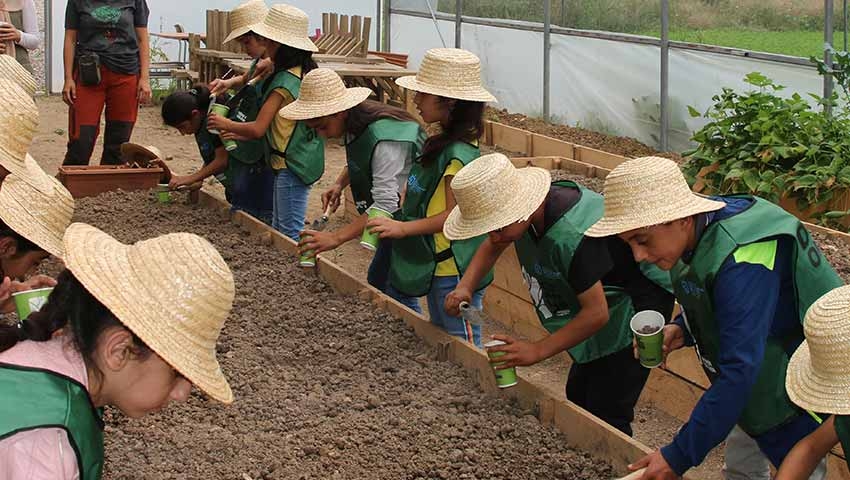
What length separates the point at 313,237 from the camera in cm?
481

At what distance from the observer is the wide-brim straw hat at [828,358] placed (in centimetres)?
232

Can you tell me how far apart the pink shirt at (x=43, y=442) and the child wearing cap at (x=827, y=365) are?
1442 mm

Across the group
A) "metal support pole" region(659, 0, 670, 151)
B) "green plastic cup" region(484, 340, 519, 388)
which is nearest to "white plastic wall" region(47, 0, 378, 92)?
"metal support pole" region(659, 0, 670, 151)

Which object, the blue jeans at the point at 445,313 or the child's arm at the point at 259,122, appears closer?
the blue jeans at the point at 445,313

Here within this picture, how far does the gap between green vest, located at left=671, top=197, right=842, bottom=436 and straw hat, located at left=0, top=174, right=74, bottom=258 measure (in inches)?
69.1

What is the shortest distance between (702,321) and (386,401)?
4.41ft

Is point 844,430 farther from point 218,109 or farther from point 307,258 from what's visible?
point 218,109

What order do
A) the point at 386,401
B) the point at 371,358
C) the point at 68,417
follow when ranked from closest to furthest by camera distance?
1. the point at 68,417
2. the point at 386,401
3. the point at 371,358

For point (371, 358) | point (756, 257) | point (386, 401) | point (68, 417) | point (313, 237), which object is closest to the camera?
point (68, 417)

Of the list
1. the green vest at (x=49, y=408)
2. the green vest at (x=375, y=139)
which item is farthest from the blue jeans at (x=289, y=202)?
the green vest at (x=49, y=408)

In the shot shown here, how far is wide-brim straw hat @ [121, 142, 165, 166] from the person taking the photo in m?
7.18

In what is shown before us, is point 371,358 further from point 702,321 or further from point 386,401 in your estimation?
point 702,321

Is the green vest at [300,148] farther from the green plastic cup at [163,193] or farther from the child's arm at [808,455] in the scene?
the child's arm at [808,455]

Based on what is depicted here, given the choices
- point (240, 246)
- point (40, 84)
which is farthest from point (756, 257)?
point (40, 84)
